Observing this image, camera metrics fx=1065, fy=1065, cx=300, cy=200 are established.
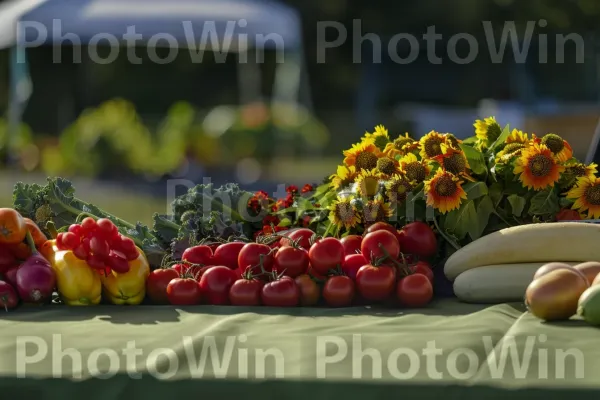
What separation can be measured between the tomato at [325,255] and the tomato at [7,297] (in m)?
0.70

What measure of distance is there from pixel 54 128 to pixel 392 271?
65.8ft

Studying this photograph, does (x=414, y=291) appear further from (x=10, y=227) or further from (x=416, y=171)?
(x=10, y=227)

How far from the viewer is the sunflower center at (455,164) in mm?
2670

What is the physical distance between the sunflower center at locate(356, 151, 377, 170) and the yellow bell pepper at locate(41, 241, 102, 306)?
0.75 m

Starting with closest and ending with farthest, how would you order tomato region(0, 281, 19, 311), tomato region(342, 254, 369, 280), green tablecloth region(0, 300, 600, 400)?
green tablecloth region(0, 300, 600, 400) → tomato region(0, 281, 19, 311) → tomato region(342, 254, 369, 280)

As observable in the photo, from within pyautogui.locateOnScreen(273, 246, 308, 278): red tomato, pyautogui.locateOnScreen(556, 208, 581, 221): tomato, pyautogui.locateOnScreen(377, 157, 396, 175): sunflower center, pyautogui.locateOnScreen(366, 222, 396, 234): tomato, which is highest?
pyautogui.locateOnScreen(377, 157, 396, 175): sunflower center

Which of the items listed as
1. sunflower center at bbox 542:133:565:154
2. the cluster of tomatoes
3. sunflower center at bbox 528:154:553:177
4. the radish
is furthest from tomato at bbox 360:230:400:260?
the radish

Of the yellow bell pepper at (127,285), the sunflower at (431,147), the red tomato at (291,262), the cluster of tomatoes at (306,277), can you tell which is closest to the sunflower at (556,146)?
the sunflower at (431,147)

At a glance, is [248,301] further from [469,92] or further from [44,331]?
[469,92]

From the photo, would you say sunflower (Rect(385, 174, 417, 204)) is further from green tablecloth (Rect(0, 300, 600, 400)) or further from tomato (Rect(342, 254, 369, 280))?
green tablecloth (Rect(0, 300, 600, 400))

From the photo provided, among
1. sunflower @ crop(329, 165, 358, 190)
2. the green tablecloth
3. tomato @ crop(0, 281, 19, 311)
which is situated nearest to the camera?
the green tablecloth

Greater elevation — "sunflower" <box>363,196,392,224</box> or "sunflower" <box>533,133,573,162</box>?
"sunflower" <box>533,133,573,162</box>

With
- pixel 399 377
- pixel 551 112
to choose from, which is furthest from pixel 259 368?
pixel 551 112

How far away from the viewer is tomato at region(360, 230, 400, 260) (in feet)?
8.33
